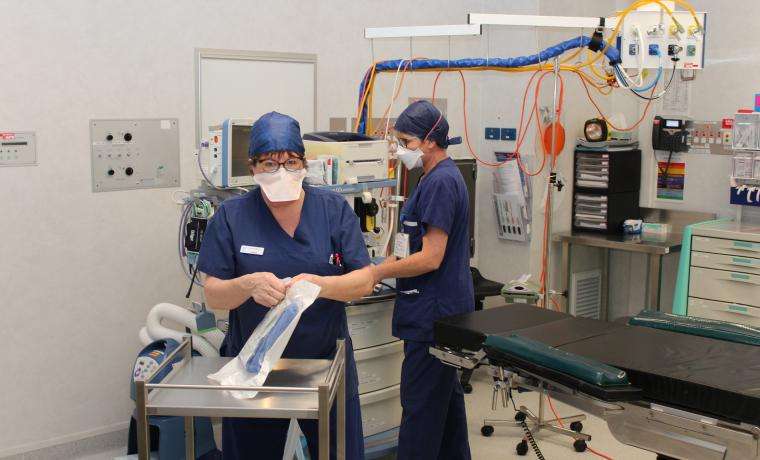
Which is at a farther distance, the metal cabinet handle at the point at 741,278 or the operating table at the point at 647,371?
the metal cabinet handle at the point at 741,278

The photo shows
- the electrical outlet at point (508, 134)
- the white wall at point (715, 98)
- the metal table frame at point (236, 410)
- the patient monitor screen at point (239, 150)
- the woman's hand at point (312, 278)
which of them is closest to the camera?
the metal table frame at point (236, 410)

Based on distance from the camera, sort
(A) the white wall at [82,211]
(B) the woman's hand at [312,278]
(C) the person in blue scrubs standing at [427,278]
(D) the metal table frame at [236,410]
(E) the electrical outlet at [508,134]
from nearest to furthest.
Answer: (D) the metal table frame at [236,410] → (B) the woman's hand at [312,278] → (C) the person in blue scrubs standing at [427,278] → (A) the white wall at [82,211] → (E) the electrical outlet at [508,134]

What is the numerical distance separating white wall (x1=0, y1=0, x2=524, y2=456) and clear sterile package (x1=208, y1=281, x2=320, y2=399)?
1794 millimetres

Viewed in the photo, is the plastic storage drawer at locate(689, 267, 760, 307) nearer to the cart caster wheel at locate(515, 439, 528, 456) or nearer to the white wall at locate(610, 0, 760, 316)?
the white wall at locate(610, 0, 760, 316)

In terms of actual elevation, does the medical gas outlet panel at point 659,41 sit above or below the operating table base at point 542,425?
above

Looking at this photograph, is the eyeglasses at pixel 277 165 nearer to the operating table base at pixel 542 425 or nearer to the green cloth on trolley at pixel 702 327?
the green cloth on trolley at pixel 702 327

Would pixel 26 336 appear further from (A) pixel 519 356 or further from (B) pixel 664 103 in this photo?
(B) pixel 664 103

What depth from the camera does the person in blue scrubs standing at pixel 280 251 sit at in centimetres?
238

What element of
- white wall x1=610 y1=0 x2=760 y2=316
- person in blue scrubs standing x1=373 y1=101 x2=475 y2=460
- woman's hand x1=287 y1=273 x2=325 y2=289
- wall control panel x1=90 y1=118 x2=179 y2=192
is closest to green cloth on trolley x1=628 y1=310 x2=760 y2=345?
person in blue scrubs standing x1=373 y1=101 x2=475 y2=460

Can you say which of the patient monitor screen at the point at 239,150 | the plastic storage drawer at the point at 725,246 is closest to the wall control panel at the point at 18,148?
the patient monitor screen at the point at 239,150

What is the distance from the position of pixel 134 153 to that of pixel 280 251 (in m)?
1.71

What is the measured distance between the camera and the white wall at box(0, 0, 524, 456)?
3547 millimetres

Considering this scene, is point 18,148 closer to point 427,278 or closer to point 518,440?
point 427,278

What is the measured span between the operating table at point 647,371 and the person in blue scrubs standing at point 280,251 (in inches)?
18.5
